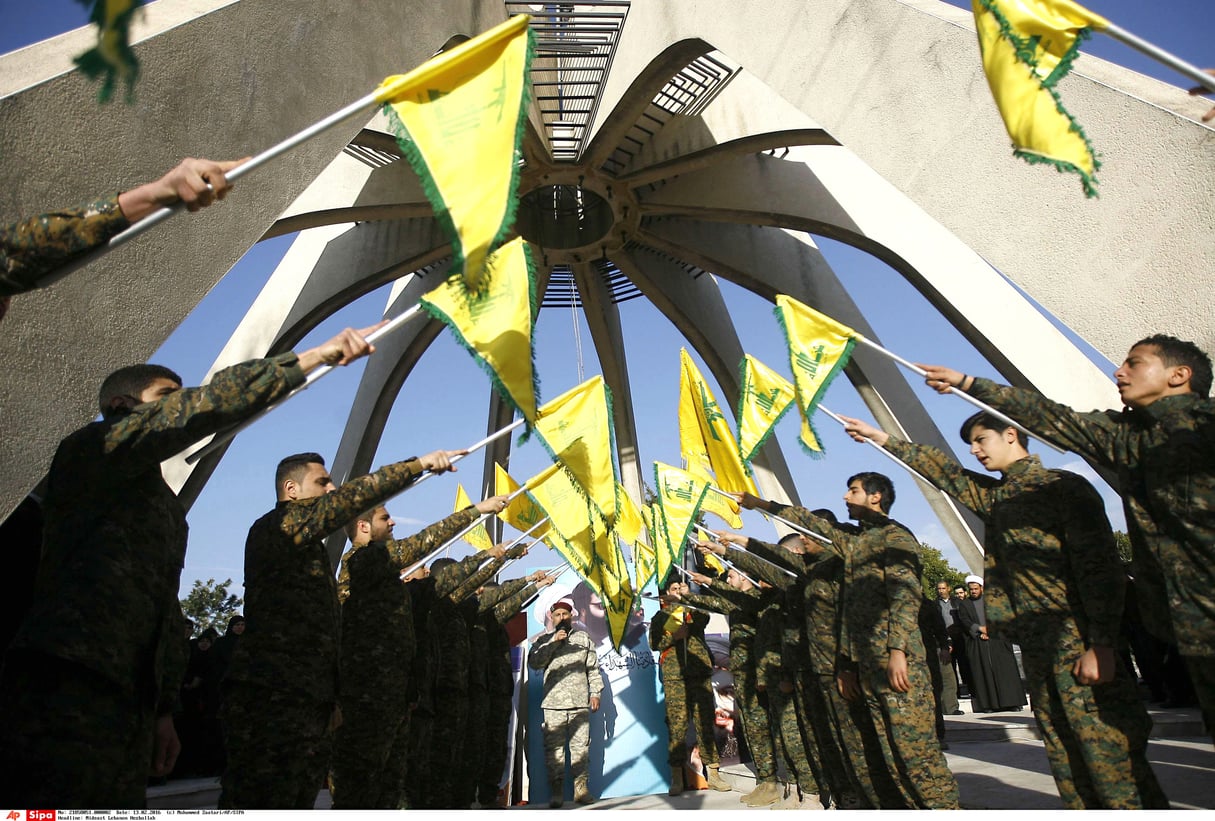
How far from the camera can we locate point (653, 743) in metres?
7.98

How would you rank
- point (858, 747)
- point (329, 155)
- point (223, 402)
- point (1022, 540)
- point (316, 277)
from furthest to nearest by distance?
point (316, 277), point (329, 155), point (858, 747), point (1022, 540), point (223, 402)

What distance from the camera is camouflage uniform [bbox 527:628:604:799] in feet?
23.2

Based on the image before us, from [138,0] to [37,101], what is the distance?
189cm

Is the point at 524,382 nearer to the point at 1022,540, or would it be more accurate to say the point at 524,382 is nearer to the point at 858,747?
the point at 1022,540

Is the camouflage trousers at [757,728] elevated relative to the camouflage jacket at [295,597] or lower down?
lower down

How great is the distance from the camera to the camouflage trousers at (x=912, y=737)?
3.44 meters

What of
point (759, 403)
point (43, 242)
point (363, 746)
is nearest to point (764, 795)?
point (759, 403)

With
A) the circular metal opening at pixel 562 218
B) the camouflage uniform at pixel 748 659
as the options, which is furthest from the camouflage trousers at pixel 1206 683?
the circular metal opening at pixel 562 218

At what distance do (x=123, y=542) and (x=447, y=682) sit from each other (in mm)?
3491

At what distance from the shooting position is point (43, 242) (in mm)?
1967

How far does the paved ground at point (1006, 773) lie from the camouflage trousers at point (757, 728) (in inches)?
13.3

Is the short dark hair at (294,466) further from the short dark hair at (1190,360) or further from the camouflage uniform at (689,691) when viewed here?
the camouflage uniform at (689,691)

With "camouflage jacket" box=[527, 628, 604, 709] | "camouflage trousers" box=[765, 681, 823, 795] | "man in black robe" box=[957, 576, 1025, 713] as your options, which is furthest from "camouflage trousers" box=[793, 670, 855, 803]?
"man in black robe" box=[957, 576, 1025, 713]

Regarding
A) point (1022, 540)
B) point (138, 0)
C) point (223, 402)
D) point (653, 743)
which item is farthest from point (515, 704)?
point (138, 0)
